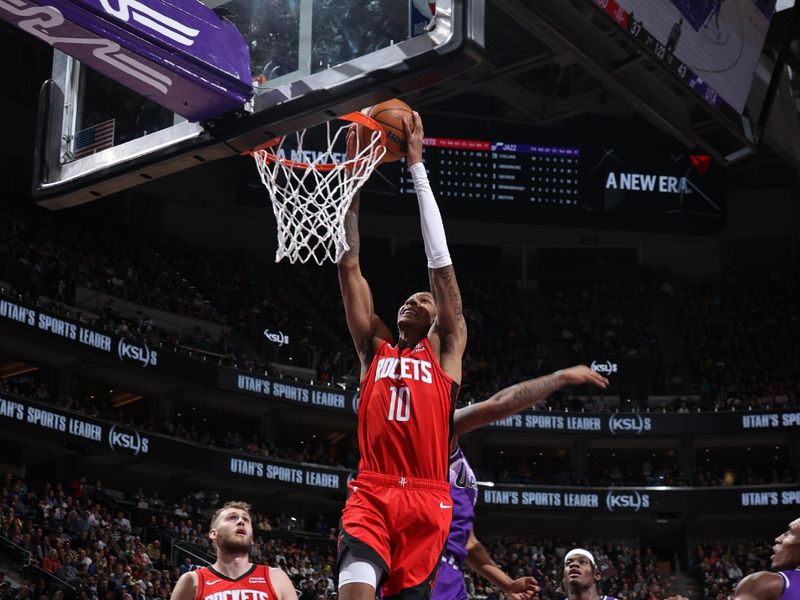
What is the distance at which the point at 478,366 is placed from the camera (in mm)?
29938

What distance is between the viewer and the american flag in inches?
252

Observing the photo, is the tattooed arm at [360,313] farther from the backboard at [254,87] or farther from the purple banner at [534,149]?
the purple banner at [534,149]

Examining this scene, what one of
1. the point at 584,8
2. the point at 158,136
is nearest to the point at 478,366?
the point at 584,8

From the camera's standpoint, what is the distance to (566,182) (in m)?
28.0

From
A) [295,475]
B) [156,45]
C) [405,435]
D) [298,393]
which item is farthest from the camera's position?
[298,393]

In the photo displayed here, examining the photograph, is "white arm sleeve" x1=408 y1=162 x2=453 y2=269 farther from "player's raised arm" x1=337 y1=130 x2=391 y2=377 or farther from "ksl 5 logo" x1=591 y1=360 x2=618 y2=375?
"ksl 5 logo" x1=591 y1=360 x2=618 y2=375

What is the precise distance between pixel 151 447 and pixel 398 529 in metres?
19.4

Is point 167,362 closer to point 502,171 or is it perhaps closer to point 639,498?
point 502,171

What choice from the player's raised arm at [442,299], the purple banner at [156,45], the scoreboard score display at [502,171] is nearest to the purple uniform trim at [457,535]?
the player's raised arm at [442,299]

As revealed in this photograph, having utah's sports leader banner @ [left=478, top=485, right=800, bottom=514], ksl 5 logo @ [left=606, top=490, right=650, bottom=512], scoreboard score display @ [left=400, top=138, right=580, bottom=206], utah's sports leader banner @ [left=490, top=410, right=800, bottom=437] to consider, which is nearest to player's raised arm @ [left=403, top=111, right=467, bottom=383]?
scoreboard score display @ [left=400, top=138, right=580, bottom=206]

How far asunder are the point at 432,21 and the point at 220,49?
3.91 ft

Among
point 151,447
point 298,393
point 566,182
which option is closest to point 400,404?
point 151,447

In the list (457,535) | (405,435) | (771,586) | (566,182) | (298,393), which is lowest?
(771,586)

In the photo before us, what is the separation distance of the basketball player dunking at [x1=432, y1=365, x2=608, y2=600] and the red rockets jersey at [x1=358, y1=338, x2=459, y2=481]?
18cm
